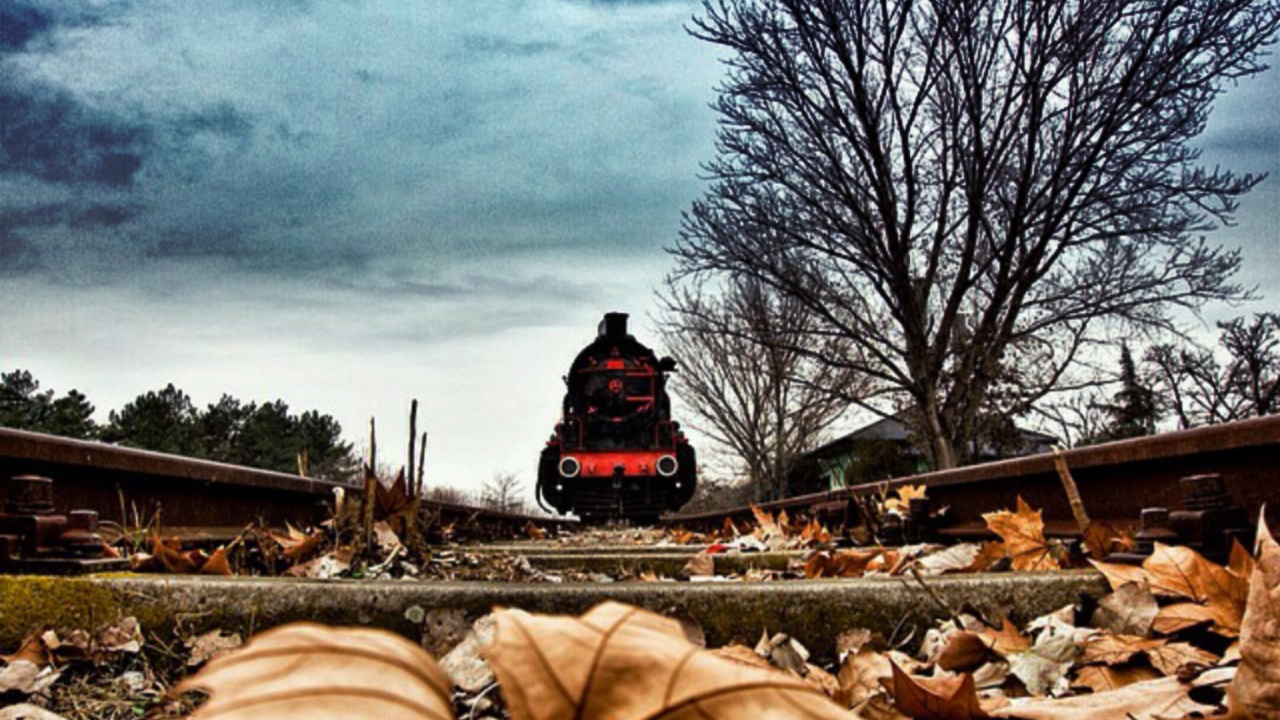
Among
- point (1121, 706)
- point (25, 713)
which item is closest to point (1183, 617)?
point (1121, 706)

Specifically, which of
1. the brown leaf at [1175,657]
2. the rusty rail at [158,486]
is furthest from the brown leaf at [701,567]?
the brown leaf at [1175,657]

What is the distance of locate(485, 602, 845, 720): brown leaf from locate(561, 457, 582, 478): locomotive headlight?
632 inches

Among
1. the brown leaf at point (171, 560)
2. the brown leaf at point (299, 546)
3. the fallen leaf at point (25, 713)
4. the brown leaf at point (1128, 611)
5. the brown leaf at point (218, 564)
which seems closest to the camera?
the fallen leaf at point (25, 713)

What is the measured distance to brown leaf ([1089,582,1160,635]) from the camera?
6.26 feet

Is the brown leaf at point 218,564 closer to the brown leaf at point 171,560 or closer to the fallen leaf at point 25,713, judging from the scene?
the brown leaf at point 171,560

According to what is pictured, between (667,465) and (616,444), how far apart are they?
1.31 metres

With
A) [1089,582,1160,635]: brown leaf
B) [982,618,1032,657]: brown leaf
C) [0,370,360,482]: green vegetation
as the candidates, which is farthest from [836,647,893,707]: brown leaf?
[0,370,360,482]: green vegetation

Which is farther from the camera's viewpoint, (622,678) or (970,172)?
(970,172)

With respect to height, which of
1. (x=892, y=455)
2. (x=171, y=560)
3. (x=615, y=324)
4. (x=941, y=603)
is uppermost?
(x=615, y=324)

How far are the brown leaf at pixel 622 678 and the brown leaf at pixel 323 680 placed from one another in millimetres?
39

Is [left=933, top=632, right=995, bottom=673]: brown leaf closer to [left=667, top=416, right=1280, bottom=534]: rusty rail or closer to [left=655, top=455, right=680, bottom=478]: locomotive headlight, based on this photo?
[left=667, top=416, right=1280, bottom=534]: rusty rail

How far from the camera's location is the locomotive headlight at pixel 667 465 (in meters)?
16.4

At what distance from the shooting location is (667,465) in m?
16.4

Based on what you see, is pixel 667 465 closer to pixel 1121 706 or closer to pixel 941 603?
pixel 941 603
